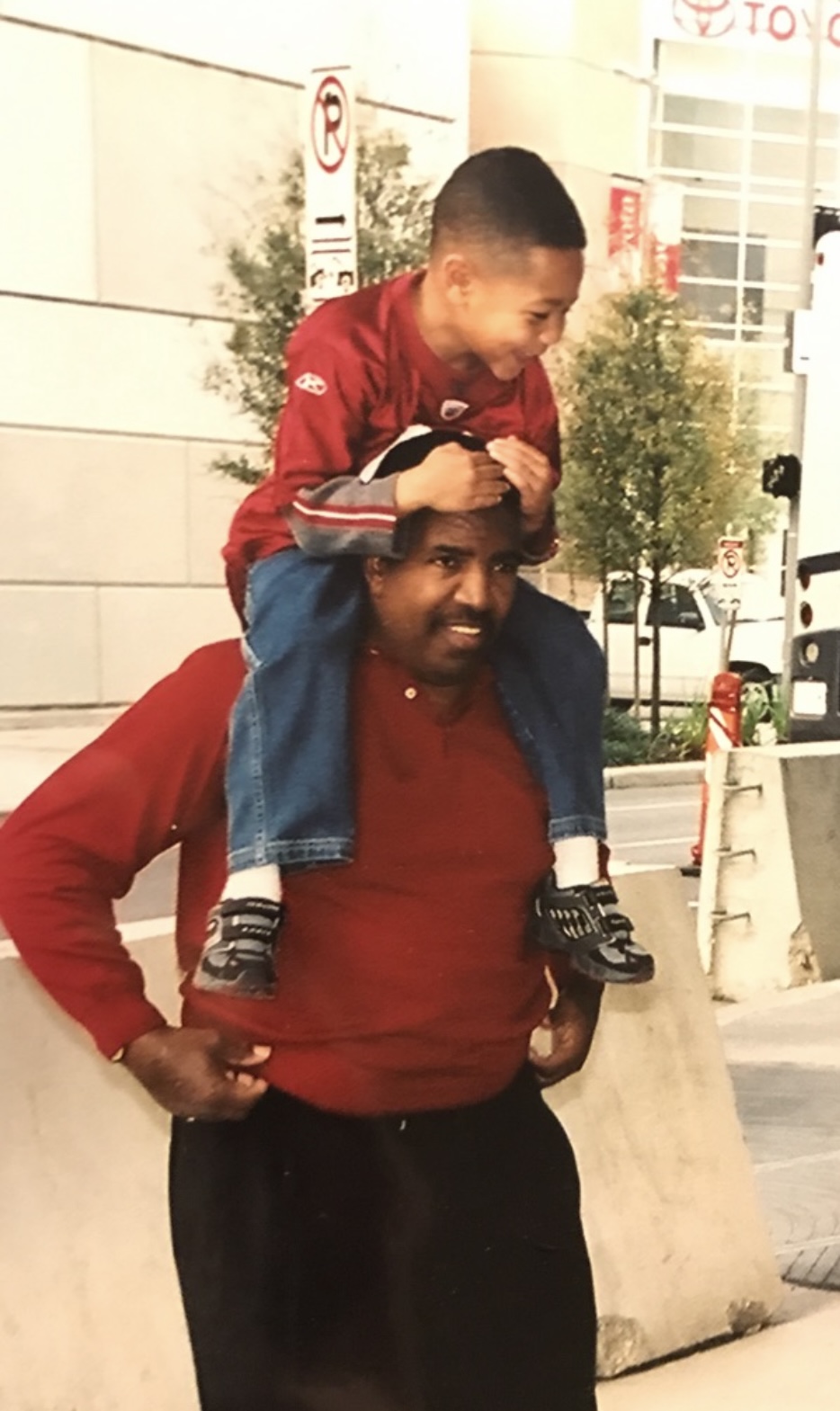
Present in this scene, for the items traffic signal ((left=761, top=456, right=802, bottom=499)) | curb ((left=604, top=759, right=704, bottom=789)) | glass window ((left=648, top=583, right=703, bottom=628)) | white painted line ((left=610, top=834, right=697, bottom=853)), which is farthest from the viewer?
white painted line ((left=610, top=834, right=697, bottom=853))

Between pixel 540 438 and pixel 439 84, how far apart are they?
527mm

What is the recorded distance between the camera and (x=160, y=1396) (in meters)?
2.51

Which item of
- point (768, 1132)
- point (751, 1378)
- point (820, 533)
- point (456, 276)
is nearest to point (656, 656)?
point (820, 533)

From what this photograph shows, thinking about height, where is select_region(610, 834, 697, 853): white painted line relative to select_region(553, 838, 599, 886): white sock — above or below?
below

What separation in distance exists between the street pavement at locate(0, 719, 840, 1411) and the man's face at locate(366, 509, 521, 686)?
1.26ft

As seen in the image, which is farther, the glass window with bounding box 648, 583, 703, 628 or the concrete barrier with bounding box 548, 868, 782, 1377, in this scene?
the glass window with bounding box 648, 583, 703, 628

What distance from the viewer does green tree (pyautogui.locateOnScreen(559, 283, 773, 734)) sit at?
2.42m

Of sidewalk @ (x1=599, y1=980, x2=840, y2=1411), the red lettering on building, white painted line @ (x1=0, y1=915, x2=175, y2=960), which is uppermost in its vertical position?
the red lettering on building

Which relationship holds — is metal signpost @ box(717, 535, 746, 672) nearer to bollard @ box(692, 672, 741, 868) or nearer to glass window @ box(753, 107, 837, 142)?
bollard @ box(692, 672, 741, 868)

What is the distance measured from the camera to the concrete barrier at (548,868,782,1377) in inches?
126

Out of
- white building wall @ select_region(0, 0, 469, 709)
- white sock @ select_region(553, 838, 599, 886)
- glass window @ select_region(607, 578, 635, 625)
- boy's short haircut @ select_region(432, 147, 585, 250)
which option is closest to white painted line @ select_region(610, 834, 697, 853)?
glass window @ select_region(607, 578, 635, 625)

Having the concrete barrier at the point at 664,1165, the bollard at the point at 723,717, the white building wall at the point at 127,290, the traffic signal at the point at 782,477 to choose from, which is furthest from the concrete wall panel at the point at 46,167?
the bollard at the point at 723,717

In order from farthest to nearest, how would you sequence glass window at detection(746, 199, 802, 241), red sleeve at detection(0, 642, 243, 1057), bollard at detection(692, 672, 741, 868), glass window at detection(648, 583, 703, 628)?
bollard at detection(692, 672, 741, 868), glass window at detection(746, 199, 802, 241), glass window at detection(648, 583, 703, 628), red sleeve at detection(0, 642, 243, 1057)

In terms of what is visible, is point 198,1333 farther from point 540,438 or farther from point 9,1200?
point 540,438
